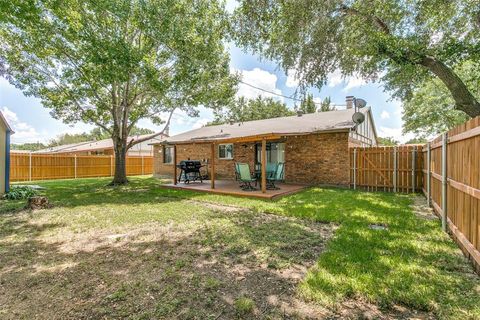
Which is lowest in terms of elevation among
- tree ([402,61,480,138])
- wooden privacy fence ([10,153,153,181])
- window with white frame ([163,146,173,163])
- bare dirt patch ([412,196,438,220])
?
bare dirt patch ([412,196,438,220])

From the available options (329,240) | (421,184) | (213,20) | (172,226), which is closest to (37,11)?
(213,20)

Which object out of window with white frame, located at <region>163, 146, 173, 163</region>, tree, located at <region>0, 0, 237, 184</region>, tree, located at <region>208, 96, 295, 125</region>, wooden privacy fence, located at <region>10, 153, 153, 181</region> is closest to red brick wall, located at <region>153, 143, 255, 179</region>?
window with white frame, located at <region>163, 146, 173, 163</region>

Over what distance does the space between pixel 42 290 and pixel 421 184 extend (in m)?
11.4

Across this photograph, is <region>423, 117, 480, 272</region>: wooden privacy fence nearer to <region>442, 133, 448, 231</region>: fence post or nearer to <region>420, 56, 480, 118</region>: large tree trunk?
<region>442, 133, 448, 231</region>: fence post

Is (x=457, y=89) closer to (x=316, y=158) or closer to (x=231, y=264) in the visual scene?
(x=316, y=158)

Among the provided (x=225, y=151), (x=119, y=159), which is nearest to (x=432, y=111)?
(x=225, y=151)

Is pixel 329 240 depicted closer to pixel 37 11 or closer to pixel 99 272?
pixel 99 272

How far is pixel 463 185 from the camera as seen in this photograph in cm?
329

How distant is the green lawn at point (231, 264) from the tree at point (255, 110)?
28025 mm

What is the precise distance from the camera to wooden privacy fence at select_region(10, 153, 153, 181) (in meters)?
15.1

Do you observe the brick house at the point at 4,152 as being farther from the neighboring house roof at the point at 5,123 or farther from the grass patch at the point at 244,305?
the grass patch at the point at 244,305

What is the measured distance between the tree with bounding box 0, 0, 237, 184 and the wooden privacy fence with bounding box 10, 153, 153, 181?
4696mm

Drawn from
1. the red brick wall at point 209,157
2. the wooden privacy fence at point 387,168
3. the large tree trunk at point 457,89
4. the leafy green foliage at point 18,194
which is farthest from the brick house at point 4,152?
the large tree trunk at point 457,89

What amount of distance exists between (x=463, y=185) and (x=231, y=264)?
338cm
